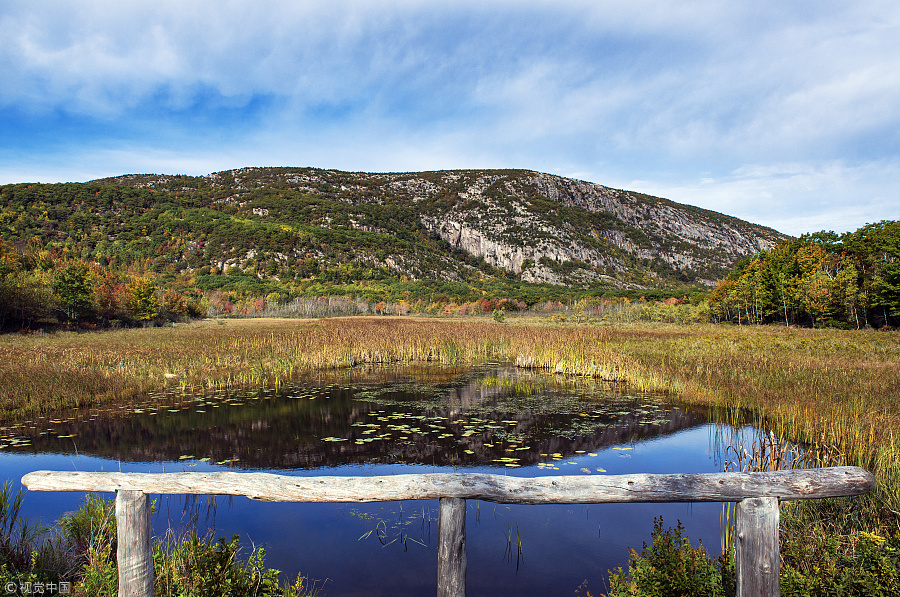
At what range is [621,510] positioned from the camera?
6191mm

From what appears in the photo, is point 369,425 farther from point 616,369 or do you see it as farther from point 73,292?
point 73,292

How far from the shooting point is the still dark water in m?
4.86

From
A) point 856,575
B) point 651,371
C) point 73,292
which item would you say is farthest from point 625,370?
point 73,292

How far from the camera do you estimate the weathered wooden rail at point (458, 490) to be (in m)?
2.75

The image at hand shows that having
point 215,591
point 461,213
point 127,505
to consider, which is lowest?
point 215,591

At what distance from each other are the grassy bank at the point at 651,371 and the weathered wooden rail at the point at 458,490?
1.52 meters

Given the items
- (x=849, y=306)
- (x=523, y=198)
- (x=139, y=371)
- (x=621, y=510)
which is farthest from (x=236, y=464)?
(x=523, y=198)

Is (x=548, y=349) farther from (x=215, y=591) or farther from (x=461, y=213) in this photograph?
(x=461, y=213)

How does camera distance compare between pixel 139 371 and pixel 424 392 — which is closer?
pixel 424 392

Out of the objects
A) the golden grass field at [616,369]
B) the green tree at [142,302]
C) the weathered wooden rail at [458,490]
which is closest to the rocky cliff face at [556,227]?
the green tree at [142,302]

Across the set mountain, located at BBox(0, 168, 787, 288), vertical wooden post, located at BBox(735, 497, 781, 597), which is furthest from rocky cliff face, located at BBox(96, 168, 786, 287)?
vertical wooden post, located at BBox(735, 497, 781, 597)

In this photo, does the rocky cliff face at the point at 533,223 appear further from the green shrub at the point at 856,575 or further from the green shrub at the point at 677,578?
the green shrub at the point at 856,575

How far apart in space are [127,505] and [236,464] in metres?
4.87

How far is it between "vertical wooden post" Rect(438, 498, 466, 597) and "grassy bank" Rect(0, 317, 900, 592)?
3.09 m
